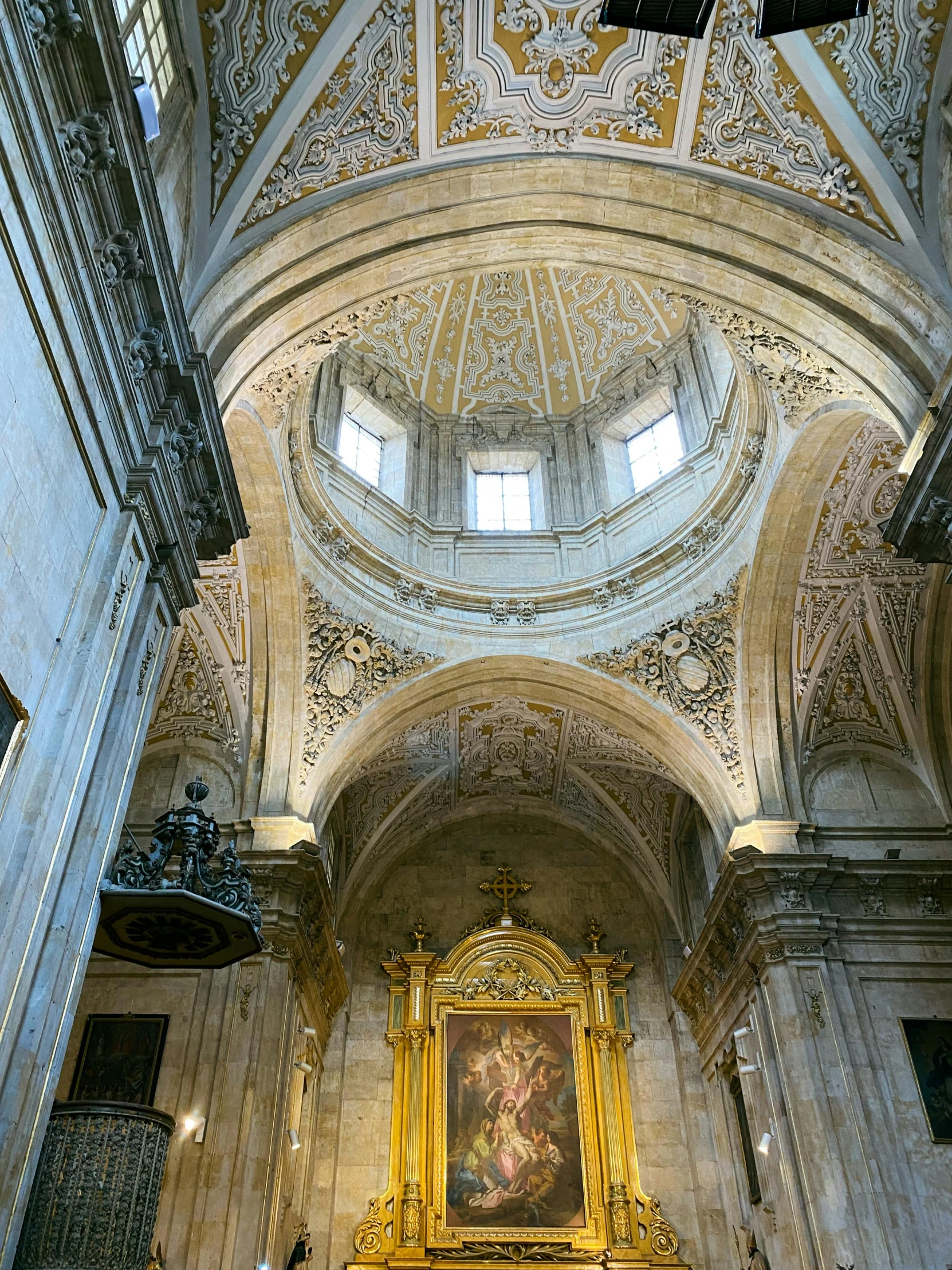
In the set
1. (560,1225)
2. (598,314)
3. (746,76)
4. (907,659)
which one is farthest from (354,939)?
(746,76)

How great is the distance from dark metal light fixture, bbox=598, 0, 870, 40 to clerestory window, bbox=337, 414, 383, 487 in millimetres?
8643

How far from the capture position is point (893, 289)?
852 centimetres

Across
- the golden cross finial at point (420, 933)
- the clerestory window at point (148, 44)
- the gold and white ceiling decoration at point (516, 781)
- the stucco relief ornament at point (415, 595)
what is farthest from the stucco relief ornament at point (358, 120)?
the golden cross finial at point (420, 933)

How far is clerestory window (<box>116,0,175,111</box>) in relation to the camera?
6.61m

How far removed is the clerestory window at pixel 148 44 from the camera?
260 inches

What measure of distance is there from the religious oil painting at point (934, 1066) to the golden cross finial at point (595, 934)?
6189 millimetres

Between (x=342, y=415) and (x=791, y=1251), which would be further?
(x=342, y=415)

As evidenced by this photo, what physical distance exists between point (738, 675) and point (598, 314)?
6383 millimetres

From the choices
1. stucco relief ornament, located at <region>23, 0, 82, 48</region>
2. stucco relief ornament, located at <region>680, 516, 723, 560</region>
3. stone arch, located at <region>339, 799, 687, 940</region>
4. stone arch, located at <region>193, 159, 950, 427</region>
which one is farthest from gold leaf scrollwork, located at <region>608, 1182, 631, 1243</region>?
stucco relief ornament, located at <region>23, 0, 82, 48</region>

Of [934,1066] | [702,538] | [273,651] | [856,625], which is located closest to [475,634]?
[273,651]

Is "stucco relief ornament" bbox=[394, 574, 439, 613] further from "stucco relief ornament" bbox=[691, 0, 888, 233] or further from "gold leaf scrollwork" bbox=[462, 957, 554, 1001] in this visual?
"stucco relief ornament" bbox=[691, 0, 888, 233]

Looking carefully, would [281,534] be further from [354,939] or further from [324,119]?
[354,939]

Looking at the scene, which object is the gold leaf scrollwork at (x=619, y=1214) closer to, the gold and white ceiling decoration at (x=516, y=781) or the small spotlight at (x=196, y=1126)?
the gold and white ceiling decoration at (x=516, y=781)

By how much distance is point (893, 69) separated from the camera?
823cm
